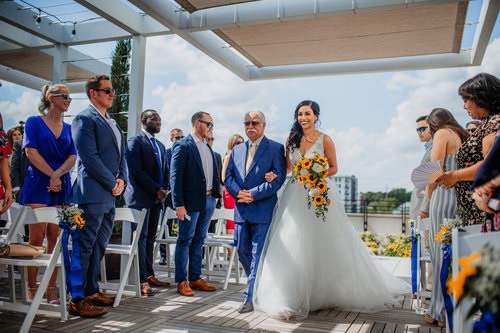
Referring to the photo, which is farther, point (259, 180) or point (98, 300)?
point (259, 180)

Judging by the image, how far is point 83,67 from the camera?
7742mm

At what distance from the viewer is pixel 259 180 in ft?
14.2

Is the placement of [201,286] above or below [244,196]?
below

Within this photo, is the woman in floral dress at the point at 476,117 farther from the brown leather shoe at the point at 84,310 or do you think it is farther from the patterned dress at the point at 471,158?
the brown leather shoe at the point at 84,310

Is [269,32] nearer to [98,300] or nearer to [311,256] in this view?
[311,256]

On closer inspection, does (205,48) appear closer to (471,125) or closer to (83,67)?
(83,67)

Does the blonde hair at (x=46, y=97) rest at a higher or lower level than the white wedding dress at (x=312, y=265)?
higher

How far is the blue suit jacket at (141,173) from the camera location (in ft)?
16.4

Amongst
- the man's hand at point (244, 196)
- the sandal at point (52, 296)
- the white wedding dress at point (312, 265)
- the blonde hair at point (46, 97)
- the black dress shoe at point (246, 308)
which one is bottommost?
the black dress shoe at point (246, 308)

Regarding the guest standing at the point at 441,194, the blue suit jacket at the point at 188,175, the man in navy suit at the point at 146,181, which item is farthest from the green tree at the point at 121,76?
the guest standing at the point at 441,194

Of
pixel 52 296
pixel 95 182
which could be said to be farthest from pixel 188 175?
pixel 52 296

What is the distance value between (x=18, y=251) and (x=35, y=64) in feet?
22.7

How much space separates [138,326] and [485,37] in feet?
20.2

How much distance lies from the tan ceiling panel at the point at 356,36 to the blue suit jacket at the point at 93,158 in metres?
3.50
